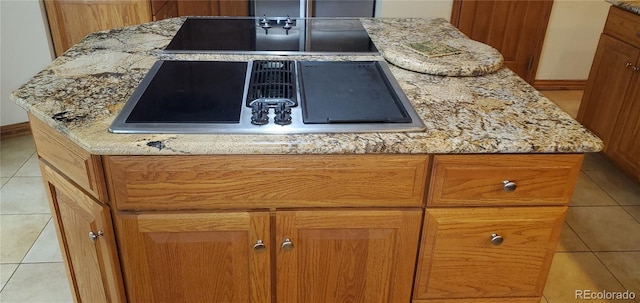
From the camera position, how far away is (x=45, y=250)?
6.93 ft

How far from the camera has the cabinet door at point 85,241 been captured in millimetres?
1255

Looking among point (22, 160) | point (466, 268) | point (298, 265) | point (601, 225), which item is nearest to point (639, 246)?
point (601, 225)

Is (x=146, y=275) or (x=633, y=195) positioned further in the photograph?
(x=633, y=195)

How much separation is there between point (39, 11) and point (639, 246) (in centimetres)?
320

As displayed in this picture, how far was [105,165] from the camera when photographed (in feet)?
3.77

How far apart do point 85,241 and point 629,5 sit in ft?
8.59

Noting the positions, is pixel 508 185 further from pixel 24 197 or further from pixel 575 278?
pixel 24 197

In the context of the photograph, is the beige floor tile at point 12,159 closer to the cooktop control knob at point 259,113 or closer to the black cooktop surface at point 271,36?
the black cooktop surface at point 271,36

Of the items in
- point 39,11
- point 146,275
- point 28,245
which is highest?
point 39,11

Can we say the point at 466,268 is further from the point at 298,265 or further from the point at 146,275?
the point at 146,275

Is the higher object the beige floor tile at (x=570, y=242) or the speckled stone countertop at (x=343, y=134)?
the speckled stone countertop at (x=343, y=134)

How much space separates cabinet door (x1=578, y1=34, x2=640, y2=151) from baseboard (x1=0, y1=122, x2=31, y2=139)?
10.9ft

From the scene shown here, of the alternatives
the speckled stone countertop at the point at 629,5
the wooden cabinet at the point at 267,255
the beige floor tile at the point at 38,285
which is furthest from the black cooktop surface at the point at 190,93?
the speckled stone countertop at the point at 629,5

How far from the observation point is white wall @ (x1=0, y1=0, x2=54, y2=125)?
2.70 meters
